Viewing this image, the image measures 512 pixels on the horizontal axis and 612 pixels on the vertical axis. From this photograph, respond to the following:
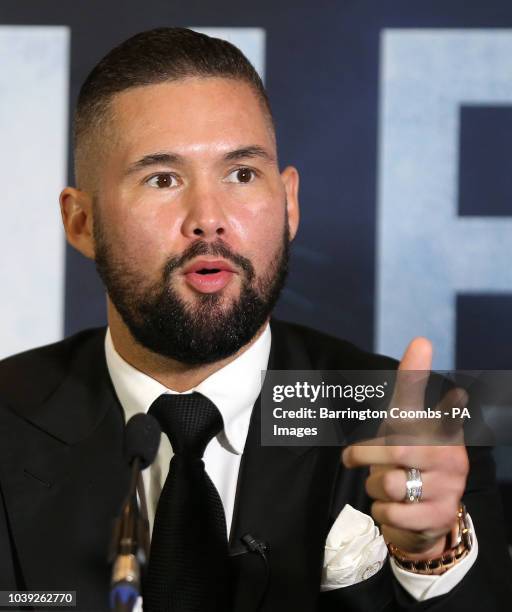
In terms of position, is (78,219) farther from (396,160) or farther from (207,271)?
(396,160)

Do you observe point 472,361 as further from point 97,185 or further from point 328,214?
point 97,185

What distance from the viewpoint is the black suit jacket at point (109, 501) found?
1705 millimetres

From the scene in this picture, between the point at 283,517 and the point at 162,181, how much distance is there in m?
0.65

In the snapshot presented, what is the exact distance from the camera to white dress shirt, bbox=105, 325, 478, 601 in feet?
5.46

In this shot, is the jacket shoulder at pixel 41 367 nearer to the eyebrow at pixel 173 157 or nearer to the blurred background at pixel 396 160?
the eyebrow at pixel 173 157

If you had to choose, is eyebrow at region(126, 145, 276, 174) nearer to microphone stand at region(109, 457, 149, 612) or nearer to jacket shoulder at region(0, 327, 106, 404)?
jacket shoulder at region(0, 327, 106, 404)

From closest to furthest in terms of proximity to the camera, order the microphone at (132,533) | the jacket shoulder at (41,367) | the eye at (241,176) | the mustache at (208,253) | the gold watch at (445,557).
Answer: the microphone at (132,533) → the gold watch at (445,557) → the mustache at (208,253) → the eye at (241,176) → the jacket shoulder at (41,367)

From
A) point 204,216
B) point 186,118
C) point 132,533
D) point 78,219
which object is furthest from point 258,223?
point 132,533

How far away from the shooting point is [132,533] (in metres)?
1.11

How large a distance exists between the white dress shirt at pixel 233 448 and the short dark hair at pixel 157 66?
0.47 metres

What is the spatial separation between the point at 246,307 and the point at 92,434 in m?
0.39

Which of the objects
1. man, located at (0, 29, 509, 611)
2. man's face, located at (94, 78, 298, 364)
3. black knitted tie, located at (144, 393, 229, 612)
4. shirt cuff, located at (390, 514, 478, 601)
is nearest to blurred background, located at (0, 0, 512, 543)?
man, located at (0, 29, 509, 611)

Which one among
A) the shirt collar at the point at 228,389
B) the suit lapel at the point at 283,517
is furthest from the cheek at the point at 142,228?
the suit lapel at the point at 283,517

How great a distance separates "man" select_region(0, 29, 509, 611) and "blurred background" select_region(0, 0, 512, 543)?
457mm
